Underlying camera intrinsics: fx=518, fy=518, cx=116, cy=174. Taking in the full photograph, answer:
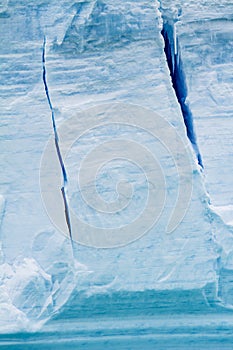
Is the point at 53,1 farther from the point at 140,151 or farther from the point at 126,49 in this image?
the point at 140,151

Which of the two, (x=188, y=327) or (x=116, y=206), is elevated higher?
(x=116, y=206)

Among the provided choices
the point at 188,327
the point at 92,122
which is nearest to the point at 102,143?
the point at 92,122

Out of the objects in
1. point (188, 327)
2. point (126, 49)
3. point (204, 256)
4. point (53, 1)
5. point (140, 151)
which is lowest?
point (188, 327)
